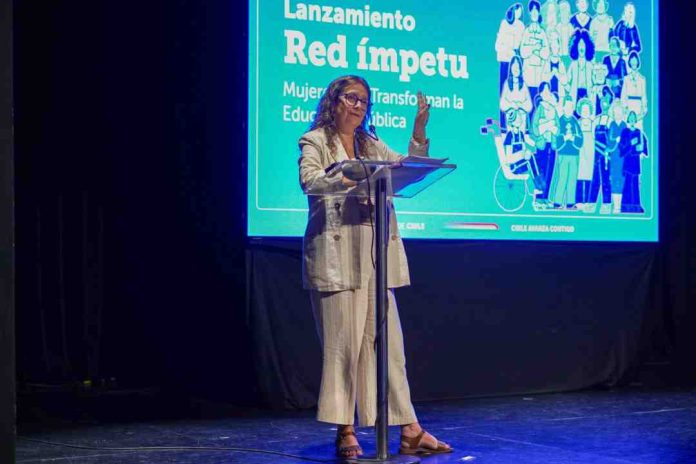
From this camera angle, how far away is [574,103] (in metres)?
5.64

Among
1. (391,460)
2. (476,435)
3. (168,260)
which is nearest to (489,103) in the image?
(168,260)

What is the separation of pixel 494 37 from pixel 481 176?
0.80 m

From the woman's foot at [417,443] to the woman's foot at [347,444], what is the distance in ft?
0.58

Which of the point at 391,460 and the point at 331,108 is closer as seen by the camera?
the point at 391,460

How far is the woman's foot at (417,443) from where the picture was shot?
3.45m

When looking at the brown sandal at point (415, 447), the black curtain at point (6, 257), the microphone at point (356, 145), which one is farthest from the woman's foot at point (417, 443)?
the black curtain at point (6, 257)

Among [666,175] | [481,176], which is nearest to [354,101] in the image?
[481,176]

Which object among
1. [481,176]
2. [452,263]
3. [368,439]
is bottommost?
[368,439]

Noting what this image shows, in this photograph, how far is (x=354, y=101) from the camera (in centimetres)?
327

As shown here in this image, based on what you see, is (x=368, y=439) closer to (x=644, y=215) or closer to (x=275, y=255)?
(x=275, y=255)

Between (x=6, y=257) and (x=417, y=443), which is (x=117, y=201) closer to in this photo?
(x=417, y=443)

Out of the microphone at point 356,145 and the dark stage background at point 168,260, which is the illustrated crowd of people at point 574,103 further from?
the microphone at point 356,145

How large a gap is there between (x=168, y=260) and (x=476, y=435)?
2.19 meters

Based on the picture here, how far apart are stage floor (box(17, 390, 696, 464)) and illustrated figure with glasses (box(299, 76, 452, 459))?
23 centimetres
